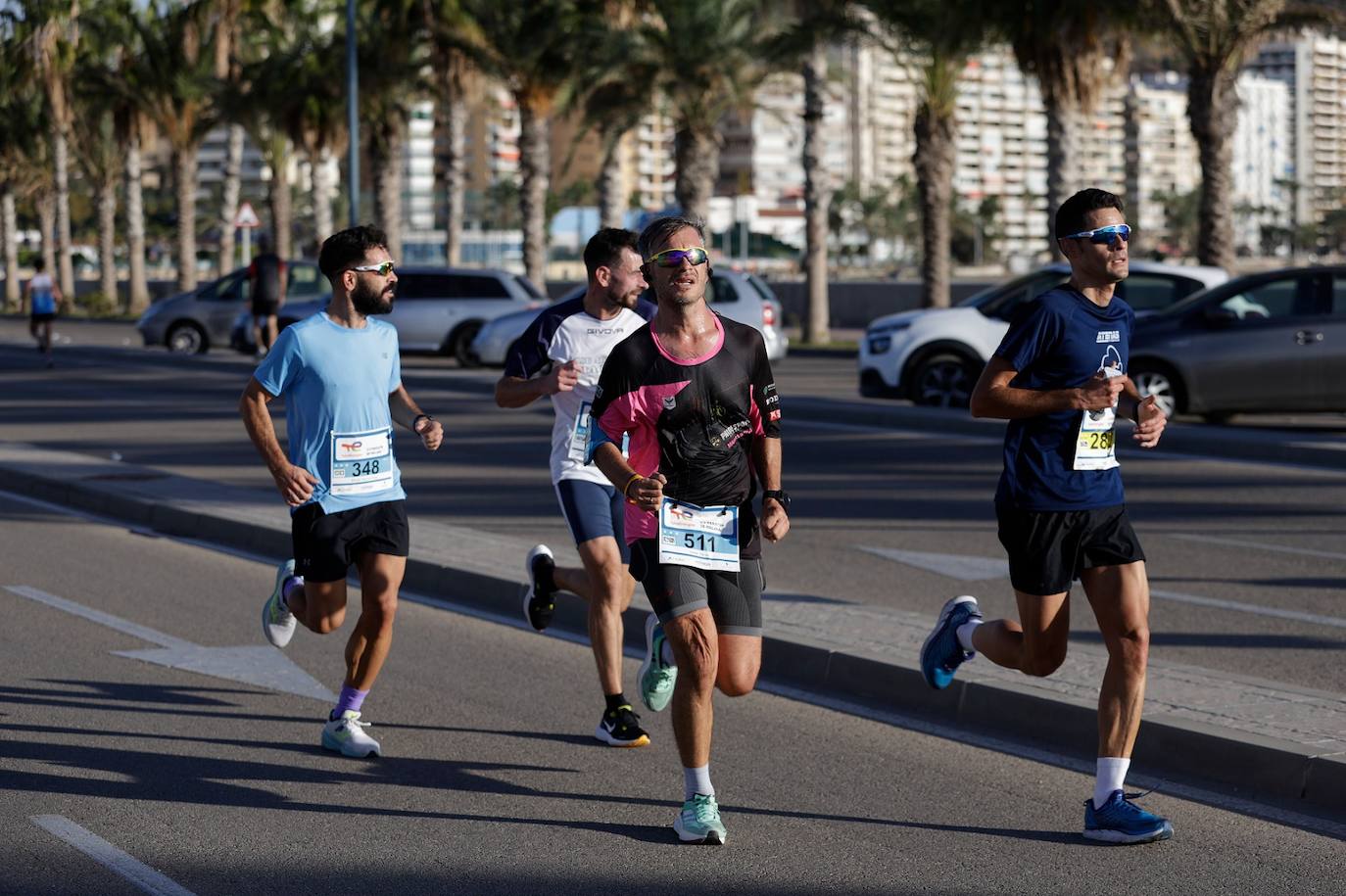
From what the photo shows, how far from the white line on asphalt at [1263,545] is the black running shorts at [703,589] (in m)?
6.50

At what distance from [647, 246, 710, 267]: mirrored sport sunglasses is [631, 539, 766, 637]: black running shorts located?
80 centimetres

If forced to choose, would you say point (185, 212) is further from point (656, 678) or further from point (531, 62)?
point (656, 678)

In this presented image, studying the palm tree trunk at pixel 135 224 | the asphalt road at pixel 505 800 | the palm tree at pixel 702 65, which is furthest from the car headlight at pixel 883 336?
the palm tree trunk at pixel 135 224

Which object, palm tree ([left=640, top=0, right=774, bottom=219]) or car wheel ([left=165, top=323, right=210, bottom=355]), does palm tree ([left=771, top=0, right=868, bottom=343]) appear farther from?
car wheel ([left=165, top=323, right=210, bottom=355])

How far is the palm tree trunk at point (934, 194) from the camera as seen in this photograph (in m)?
34.5

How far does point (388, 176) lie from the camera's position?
4544cm

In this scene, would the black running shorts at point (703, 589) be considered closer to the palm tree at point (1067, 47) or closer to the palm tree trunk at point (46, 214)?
the palm tree at point (1067, 47)

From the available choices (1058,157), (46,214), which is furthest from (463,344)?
(46,214)

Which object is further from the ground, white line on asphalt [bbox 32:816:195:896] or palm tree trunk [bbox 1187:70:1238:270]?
palm tree trunk [bbox 1187:70:1238:270]

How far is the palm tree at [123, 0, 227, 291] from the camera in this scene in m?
53.9

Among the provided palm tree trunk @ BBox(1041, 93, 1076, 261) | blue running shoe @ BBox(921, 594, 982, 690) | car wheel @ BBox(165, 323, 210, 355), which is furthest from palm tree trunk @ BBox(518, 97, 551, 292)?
blue running shoe @ BBox(921, 594, 982, 690)

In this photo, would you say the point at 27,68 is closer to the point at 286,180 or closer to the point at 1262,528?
the point at 286,180

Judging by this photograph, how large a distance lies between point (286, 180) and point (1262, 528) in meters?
44.2

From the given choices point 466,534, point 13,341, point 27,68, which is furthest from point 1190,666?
point 27,68
